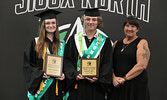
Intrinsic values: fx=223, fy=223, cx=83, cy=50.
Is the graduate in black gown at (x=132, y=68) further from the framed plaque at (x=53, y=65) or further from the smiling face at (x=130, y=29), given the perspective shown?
the framed plaque at (x=53, y=65)

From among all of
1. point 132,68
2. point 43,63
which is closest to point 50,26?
point 43,63

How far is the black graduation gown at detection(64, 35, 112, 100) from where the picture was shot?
125 inches

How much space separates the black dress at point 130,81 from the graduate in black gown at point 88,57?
222 mm

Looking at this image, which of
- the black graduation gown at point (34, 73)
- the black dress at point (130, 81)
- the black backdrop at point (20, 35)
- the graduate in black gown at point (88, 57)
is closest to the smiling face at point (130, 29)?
the black dress at point (130, 81)

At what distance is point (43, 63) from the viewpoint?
3.15 metres

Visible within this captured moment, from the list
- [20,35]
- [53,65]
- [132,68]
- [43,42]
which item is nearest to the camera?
[53,65]

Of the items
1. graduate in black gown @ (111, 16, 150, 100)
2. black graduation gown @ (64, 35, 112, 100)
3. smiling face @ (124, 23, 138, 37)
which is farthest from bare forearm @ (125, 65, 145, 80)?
smiling face @ (124, 23, 138, 37)

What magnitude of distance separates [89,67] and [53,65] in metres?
0.50

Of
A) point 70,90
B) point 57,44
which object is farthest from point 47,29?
point 70,90

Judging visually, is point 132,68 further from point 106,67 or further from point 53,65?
point 53,65

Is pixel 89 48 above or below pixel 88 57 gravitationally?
above

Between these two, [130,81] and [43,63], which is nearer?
[43,63]

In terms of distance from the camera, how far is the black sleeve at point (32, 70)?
122 inches

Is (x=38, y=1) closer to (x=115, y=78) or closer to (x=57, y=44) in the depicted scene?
(x=57, y=44)
